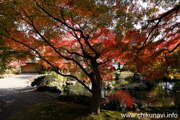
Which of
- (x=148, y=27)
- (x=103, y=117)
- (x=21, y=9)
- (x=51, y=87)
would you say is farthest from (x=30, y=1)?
(x=51, y=87)

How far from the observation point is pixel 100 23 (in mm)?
3850

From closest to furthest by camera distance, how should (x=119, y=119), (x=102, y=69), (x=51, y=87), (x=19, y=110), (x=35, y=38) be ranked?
(x=119, y=119), (x=19, y=110), (x=35, y=38), (x=102, y=69), (x=51, y=87)

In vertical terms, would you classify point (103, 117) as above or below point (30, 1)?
below

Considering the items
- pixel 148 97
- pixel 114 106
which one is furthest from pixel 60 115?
pixel 148 97

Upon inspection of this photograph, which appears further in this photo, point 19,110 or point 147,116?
point 19,110

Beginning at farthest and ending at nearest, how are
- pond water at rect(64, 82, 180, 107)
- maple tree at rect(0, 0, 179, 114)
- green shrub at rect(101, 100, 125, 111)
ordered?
1. pond water at rect(64, 82, 180, 107)
2. green shrub at rect(101, 100, 125, 111)
3. maple tree at rect(0, 0, 179, 114)

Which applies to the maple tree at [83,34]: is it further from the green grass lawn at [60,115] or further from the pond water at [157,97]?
the pond water at [157,97]

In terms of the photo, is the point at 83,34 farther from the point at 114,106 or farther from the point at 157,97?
the point at 157,97

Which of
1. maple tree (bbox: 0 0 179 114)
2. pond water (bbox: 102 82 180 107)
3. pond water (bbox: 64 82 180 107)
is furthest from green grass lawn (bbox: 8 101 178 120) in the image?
pond water (bbox: 102 82 180 107)

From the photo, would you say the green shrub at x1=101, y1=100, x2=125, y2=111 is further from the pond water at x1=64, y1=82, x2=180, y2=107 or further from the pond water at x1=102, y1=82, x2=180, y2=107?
the pond water at x1=102, y1=82, x2=180, y2=107

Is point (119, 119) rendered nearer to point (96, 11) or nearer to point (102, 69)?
point (102, 69)

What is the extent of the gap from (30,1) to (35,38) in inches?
73.7

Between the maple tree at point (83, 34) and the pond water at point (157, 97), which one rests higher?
the maple tree at point (83, 34)

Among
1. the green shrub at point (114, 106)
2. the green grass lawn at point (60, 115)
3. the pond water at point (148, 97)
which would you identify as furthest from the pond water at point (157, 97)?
the green grass lawn at point (60, 115)
